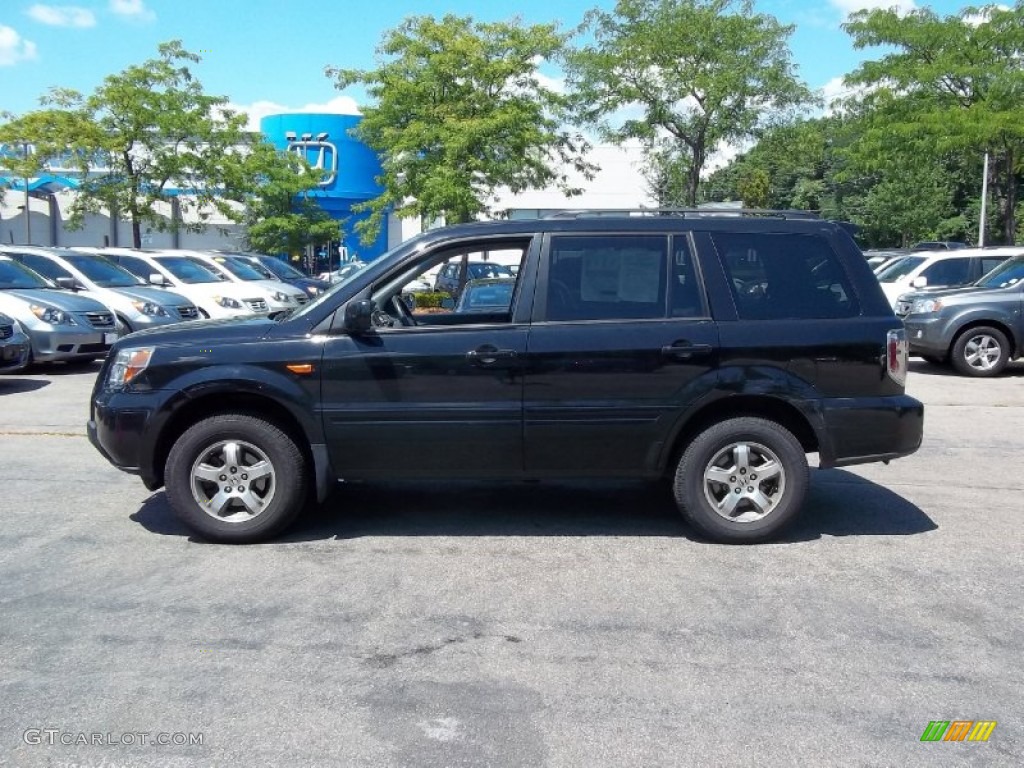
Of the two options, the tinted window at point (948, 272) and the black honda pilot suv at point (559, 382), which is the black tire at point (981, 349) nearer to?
the tinted window at point (948, 272)

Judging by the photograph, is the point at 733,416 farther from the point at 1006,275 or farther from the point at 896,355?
the point at 1006,275

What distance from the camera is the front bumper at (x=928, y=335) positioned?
45.0ft

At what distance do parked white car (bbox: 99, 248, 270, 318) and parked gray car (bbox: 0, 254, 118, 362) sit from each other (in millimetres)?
3018

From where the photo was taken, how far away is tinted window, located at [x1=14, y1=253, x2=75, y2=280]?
52.1 feet

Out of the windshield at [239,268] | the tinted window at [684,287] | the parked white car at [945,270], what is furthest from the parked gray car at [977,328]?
the windshield at [239,268]

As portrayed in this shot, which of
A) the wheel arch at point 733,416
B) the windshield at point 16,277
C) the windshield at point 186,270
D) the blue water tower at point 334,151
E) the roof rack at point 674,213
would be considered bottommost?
the wheel arch at point 733,416

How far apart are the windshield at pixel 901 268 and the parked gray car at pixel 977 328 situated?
360 centimetres

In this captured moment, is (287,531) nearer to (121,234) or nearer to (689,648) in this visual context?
(689,648)

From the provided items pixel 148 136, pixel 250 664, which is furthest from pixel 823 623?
pixel 148 136

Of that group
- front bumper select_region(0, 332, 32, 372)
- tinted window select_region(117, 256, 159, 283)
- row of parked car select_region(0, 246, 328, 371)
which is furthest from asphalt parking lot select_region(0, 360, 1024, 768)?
tinted window select_region(117, 256, 159, 283)

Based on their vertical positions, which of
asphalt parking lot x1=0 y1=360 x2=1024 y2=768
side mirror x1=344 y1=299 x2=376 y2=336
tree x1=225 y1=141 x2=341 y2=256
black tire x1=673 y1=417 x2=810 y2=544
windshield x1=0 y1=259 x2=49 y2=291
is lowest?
asphalt parking lot x1=0 y1=360 x2=1024 y2=768

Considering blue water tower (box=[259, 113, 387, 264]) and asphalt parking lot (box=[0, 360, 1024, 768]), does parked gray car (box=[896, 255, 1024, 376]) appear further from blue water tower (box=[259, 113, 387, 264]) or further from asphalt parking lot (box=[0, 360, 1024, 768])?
blue water tower (box=[259, 113, 387, 264])

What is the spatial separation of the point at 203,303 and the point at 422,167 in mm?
8431

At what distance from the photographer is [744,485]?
589 centimetres
